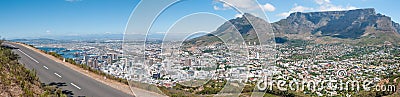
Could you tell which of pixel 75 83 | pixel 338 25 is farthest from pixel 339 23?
pixel 75 83

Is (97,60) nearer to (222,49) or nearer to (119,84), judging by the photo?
(119,84)

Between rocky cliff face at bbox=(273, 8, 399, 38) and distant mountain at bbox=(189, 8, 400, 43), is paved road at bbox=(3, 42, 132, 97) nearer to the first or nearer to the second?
distant mountain at bbox=(189, 8, 400, 43)

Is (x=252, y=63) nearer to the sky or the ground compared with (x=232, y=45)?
nearer to the ground

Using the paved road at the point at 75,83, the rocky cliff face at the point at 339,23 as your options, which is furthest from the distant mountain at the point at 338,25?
the paved road at the point at 75,83

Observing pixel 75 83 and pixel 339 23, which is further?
pixel 339 23

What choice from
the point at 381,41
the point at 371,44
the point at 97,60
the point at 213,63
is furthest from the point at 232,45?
the point at 381,41

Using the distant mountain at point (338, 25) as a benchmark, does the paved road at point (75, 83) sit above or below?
below

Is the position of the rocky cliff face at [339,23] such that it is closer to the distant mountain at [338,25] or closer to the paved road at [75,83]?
the distant mountain at [338,25]

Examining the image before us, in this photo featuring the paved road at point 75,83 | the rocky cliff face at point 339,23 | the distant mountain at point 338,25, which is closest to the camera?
the paved road at point 75,83

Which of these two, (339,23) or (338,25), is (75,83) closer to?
(338,25)

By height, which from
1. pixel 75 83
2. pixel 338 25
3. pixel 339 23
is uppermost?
pixel 339 23

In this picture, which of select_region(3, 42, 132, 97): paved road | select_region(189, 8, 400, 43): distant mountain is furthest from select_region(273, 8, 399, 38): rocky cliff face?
select_region(3, 42, 132, 97): paved road
